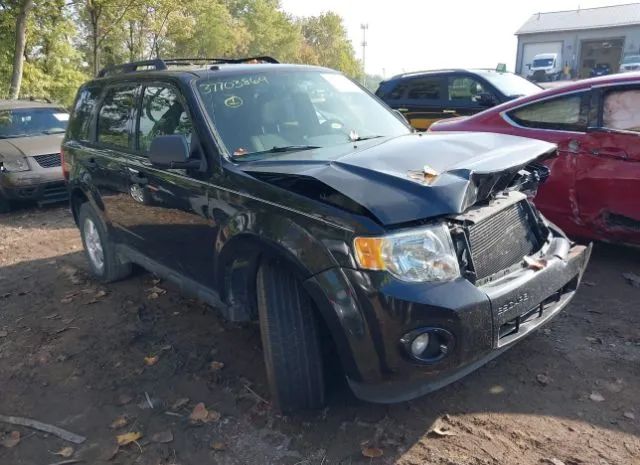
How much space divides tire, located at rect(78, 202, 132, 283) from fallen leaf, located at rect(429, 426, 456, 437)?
324 cm

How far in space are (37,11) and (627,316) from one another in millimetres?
A: 16878

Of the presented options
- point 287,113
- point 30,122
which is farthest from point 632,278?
point 30,122

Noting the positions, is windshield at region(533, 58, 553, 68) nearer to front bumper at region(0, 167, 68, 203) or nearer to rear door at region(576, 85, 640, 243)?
front bumper at region(0, 167, 68, 203)

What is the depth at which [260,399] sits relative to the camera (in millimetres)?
3178

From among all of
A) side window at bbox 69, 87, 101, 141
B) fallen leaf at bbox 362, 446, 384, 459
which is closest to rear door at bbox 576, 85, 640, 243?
fallen leaf at bbox 362, 446, 384, 459

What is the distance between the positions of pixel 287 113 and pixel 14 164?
20.6 ft

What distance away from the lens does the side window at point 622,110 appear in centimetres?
Answer: 438

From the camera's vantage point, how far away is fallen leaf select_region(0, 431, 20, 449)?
298cm

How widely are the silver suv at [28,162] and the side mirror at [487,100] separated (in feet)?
21.5

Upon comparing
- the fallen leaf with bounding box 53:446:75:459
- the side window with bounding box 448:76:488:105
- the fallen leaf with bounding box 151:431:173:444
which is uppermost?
the side window with bounding box 448:76:488:105

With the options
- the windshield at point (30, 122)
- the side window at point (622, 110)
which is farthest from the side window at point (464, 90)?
the windshield at point (30, 122)

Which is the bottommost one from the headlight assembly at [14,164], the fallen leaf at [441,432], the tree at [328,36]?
the fallen leaf at [441,432]

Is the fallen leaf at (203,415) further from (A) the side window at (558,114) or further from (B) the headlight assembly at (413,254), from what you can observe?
(A) the side window at (558,114)

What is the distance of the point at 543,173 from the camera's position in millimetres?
3541
